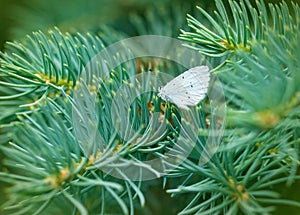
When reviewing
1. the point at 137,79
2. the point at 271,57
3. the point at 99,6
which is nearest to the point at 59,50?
the point at 137,79

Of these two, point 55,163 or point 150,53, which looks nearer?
point 55,163

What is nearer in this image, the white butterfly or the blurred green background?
the white butterfly

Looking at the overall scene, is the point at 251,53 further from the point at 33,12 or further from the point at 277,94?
the point at 33,12

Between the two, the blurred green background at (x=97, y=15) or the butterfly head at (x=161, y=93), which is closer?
the butterfly head at (x=161, y=93)

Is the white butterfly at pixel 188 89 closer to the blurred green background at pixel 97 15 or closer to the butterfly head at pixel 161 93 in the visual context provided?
the butterfly head at pixel 161 93

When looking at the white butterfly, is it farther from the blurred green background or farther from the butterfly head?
the blurred green background

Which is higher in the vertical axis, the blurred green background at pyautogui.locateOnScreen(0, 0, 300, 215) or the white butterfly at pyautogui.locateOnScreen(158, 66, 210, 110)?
the blurred green background at pyautogui.locateOnScreen(0, 0, 300, 215)

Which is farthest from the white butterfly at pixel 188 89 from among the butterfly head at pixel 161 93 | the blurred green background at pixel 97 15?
the blurred green background at pixel 97 15

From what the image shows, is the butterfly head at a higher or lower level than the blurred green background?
lower

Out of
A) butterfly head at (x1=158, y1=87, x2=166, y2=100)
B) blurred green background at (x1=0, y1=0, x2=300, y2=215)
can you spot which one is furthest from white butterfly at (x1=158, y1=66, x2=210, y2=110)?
blurred green background at (x1=0, y1=0, x2=300, y2=215)
